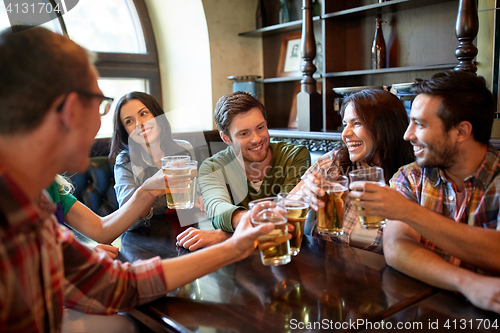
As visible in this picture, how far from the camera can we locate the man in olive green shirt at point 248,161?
208 cm

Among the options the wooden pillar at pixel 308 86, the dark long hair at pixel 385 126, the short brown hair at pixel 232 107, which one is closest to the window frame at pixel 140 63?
the wooden pillar at pixel 308 86

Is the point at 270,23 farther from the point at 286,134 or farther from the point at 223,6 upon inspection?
the point at 286,134

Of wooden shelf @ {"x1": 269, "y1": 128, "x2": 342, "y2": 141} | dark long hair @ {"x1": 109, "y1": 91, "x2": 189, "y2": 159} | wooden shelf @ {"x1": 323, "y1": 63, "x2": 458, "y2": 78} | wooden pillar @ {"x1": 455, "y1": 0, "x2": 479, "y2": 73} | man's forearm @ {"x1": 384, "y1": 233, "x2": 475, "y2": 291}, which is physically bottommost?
man's forearm @ {"x1": 384, "y1": 233, "x2": 475, "y2": 291}

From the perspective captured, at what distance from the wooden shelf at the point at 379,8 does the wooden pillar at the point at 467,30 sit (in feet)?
1.84

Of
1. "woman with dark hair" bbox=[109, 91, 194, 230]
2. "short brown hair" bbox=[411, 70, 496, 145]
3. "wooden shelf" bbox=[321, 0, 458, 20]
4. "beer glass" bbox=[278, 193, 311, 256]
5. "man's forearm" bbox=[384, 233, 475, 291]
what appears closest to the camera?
"man's forearm" bbox=[384, 233, 475, 291]

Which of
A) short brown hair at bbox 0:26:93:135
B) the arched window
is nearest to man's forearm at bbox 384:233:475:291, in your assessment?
short brown hair at bbox 0:26:93:135

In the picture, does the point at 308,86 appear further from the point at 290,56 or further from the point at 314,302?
the point at 314,302

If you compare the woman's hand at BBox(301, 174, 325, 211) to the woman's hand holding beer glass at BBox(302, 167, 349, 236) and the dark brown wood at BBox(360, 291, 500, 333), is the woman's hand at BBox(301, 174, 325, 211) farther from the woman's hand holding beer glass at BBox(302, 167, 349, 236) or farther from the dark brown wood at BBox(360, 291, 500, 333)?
the dark brown wood at BBox(360, 291, 500, 333)

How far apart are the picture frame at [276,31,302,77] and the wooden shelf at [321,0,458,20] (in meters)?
0.60

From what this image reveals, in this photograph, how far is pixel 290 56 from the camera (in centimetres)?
397

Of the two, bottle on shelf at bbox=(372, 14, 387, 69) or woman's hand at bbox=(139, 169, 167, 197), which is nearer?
woman's hand at bbox=(139, 169, 167, 197)

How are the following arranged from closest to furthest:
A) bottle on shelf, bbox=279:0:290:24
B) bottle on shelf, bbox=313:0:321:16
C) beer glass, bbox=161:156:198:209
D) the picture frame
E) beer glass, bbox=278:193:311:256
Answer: beer glass, bbox=278:193:311:256 < beer glass, bbox=161:156:198:209 < bottle on shelf, bbox=313:0:321:16 < bottle on shelf, bbox=279:0:290:24 < the picture frame

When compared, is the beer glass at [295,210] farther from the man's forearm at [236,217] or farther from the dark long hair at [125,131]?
the dark long hair at [125,131]

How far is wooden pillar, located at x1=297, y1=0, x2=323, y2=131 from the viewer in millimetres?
3223
